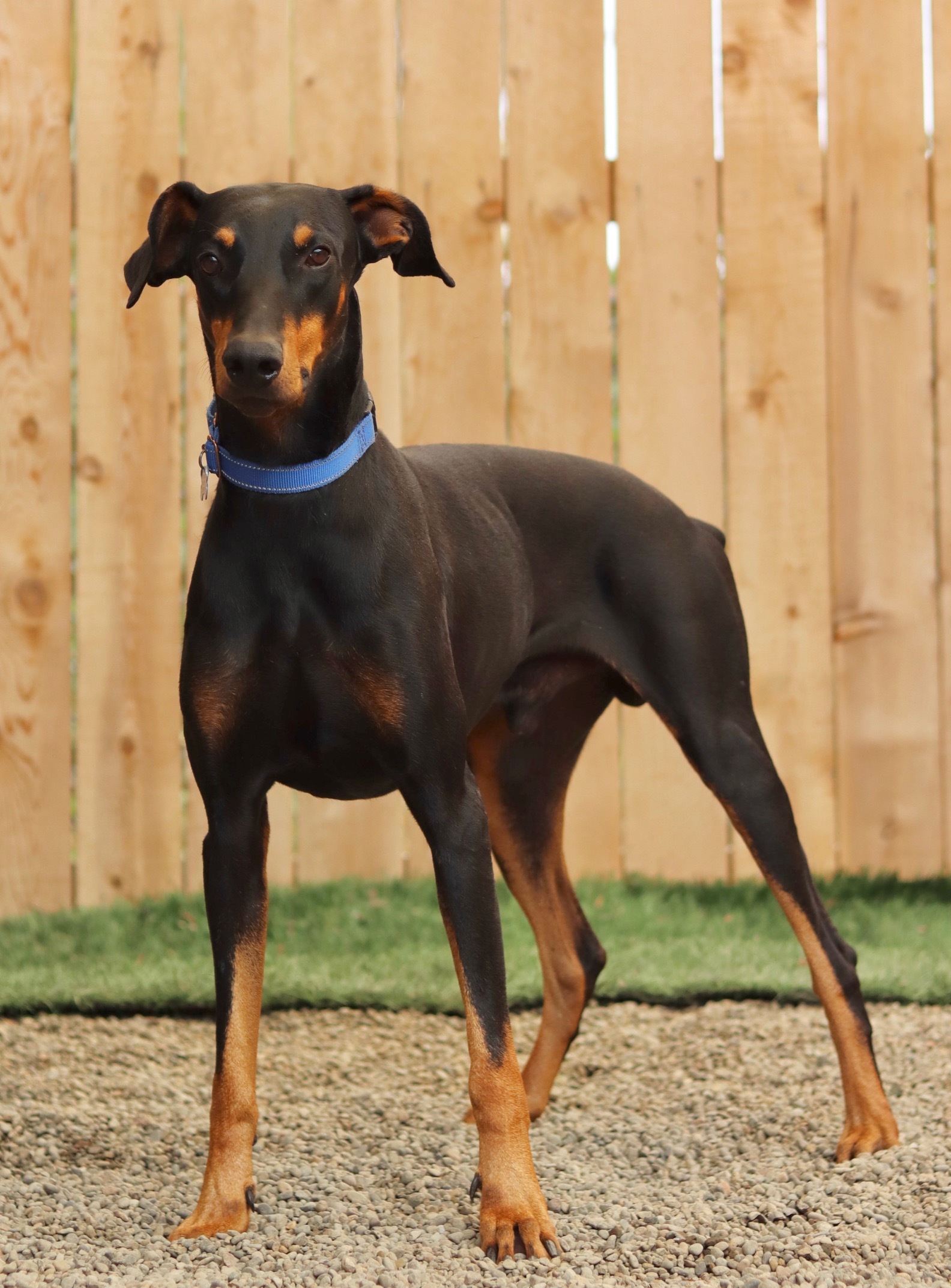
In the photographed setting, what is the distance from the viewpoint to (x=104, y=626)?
5148 millimetres

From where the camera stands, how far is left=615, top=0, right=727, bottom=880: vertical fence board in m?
5.24

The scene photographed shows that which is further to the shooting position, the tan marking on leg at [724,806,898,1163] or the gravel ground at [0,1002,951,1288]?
the tan marking on leg at [724,806,898,1163]

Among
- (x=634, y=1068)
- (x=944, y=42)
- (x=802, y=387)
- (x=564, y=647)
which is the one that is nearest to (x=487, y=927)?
(x=564, y=647)

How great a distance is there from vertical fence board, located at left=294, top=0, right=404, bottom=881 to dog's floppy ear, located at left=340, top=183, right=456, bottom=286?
80.8 inches

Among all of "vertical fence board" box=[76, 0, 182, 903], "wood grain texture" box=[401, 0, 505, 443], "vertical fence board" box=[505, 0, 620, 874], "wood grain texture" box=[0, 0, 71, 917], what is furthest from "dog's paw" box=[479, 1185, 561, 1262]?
"wood grain texture" box=[401, 0, 505, 443]

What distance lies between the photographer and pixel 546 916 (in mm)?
3742

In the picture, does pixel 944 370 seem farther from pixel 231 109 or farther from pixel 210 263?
pixel 210 263

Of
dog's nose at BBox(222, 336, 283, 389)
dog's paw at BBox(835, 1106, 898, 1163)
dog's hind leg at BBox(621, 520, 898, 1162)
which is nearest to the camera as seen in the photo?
dog's nose at BBox(222, 336, 283, 389)

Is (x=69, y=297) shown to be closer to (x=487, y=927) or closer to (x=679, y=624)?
(x=679, y=624)

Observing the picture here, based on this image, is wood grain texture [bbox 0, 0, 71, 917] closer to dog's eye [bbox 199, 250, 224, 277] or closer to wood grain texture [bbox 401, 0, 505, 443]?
wood grain texture [bbox 401, 0, 505, 443]

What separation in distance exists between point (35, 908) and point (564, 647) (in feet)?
8.34

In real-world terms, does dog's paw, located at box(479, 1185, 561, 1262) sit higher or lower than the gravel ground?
higher

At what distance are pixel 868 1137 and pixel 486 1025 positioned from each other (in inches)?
41.6

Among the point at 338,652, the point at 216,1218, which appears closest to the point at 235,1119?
the point at 216,1218
